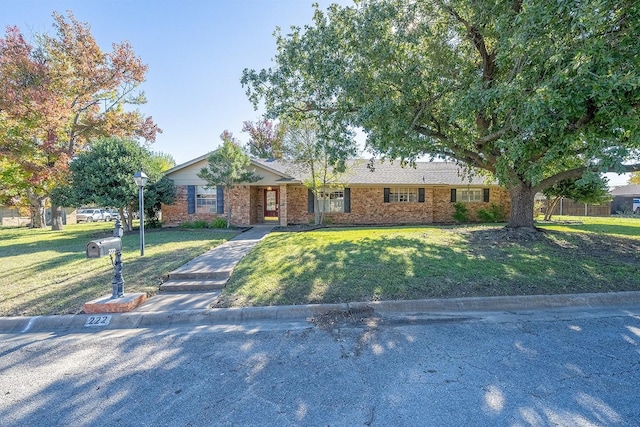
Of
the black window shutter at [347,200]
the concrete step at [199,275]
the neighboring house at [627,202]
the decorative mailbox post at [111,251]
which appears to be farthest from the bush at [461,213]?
the neighboring house at [627,202]

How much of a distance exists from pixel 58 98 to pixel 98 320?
16.9 m

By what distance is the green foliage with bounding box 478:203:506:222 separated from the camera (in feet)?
58.5

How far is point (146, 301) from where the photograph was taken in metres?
5.16

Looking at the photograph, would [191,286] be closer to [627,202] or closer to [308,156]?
[308,156]

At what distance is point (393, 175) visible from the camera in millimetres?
18078

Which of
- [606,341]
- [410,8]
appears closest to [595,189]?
[410,8]

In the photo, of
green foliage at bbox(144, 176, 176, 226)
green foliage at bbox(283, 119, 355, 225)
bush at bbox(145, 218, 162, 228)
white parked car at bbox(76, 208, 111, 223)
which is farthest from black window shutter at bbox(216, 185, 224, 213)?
white parked car at bbox(76, 208, 111, 223)

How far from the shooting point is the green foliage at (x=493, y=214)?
1784 centimetres

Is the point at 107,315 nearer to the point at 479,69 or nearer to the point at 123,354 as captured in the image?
the point at 123,354

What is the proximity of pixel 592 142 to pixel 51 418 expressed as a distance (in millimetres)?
8207

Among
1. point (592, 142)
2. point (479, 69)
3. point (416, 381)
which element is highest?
point (479, 69)

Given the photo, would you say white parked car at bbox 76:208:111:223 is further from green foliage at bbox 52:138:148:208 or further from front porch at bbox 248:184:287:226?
front porch at bbox 248:184:287:226

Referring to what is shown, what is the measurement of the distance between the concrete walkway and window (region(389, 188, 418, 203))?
36.4 feet

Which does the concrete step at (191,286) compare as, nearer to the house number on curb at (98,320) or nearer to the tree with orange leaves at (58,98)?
the house number on curb at (98,320)
